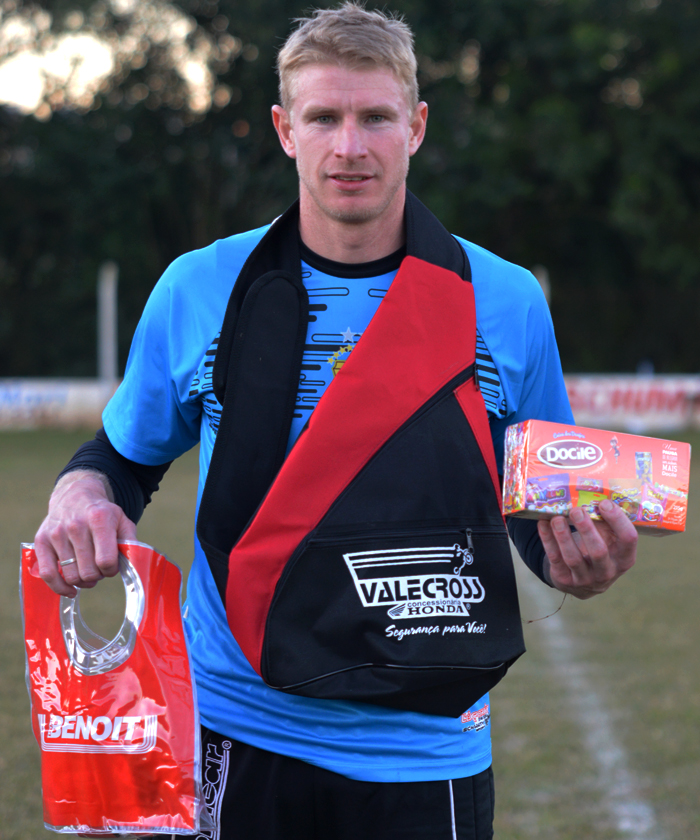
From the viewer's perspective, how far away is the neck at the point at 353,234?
199 cm

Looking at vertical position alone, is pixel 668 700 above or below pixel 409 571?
below

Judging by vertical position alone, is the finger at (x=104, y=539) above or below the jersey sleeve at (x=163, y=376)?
below

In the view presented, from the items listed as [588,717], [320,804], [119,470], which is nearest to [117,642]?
[119,470]

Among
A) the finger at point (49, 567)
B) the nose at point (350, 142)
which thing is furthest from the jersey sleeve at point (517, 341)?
the finger at point (49, 567)

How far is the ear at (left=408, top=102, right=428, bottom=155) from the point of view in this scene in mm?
2059

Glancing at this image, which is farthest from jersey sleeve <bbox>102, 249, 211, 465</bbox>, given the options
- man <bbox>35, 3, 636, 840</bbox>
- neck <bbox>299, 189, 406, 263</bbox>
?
neck <bbox>299, 189, 406, 263</bbox>

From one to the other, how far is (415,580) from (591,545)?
1.03ft

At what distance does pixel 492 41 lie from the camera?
2973 centimetres

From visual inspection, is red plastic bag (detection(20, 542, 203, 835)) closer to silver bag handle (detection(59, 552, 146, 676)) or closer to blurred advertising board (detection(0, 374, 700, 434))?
silver bag handle (detection(59, 552, 146, 676))

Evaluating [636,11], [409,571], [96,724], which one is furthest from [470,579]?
[636,11]

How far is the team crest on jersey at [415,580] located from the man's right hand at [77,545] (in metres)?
0.43

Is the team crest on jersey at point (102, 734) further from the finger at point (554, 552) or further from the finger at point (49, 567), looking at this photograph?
the finger at point (554, 552)

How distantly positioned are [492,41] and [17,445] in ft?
62.4

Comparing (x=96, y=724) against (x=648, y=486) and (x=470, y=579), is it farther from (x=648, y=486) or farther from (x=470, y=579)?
(x=648, y=486)
